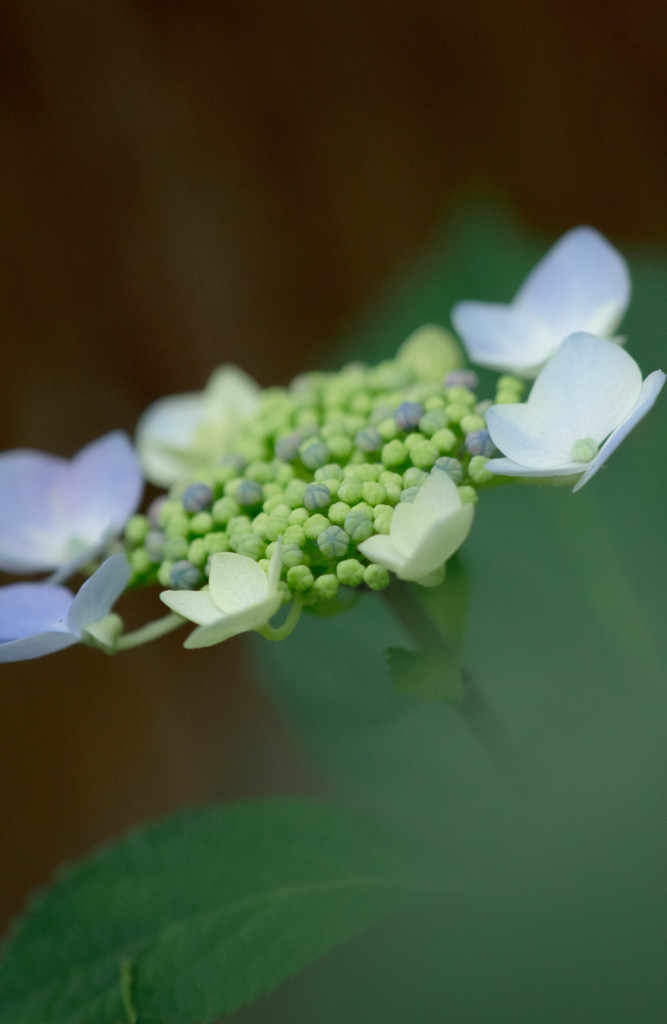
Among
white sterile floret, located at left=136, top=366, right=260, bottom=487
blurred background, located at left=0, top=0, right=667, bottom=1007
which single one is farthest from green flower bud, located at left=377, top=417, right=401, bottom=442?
blurred background, located at left=0, top=0, right=667, bottom=1007

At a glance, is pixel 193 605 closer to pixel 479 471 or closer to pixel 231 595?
pixel 231 595

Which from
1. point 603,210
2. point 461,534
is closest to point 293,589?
point 461,534

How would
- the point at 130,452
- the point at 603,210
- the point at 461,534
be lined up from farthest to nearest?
the point at 603,210
the point at 130,452
the point at 461,534

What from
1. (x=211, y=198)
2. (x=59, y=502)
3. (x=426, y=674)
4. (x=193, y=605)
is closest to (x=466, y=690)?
(x=426, y=674)

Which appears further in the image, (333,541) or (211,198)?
(211,198)

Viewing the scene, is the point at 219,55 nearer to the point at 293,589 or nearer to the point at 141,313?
the point at 141,313

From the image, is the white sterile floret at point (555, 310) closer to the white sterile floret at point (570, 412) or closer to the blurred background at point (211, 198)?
the white sterile floret at point (570, 412)

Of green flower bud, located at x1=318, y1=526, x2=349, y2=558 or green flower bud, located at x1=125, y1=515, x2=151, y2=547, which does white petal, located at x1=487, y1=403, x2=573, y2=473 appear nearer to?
green flower bud, located at x1=318, y1=526, x2=349, y2=558
